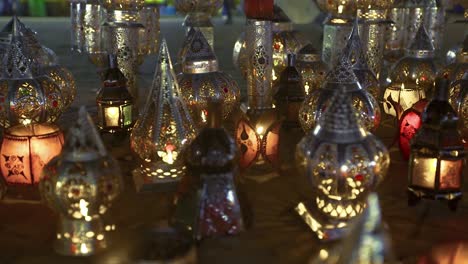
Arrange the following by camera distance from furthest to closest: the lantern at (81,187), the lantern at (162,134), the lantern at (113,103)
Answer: the lantern at (113,103) → the lantern at (162,134) → the lantern at (81,187)

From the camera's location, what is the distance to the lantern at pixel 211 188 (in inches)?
74.7

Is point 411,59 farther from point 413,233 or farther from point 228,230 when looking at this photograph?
point 228,230

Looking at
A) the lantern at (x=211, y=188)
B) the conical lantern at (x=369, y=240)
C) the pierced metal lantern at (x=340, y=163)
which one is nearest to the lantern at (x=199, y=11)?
the lantern at (x=211, y=188)

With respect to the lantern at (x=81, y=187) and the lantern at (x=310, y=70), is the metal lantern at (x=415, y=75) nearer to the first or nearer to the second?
the lantern at (x=310, y=70)

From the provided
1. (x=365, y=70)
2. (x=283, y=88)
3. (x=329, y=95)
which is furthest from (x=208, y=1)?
(x=329, y=95)

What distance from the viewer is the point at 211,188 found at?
193 centimetres

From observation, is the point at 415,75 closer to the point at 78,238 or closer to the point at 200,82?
the point at 200,82

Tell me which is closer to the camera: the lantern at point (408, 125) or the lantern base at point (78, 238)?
the lantern base at point (78, 238)

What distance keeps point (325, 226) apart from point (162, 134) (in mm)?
809

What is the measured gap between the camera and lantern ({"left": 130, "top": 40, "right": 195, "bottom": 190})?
235 centimetres

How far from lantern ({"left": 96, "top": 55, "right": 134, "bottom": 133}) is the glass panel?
1.51 meters

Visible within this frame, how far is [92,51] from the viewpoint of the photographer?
4.53 m

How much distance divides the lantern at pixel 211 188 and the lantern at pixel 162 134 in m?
0.40

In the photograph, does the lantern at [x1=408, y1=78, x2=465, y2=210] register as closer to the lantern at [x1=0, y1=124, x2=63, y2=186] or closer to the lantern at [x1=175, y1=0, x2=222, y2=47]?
the lantern at [x1=0, y1=124, x2=63, y2=186]
